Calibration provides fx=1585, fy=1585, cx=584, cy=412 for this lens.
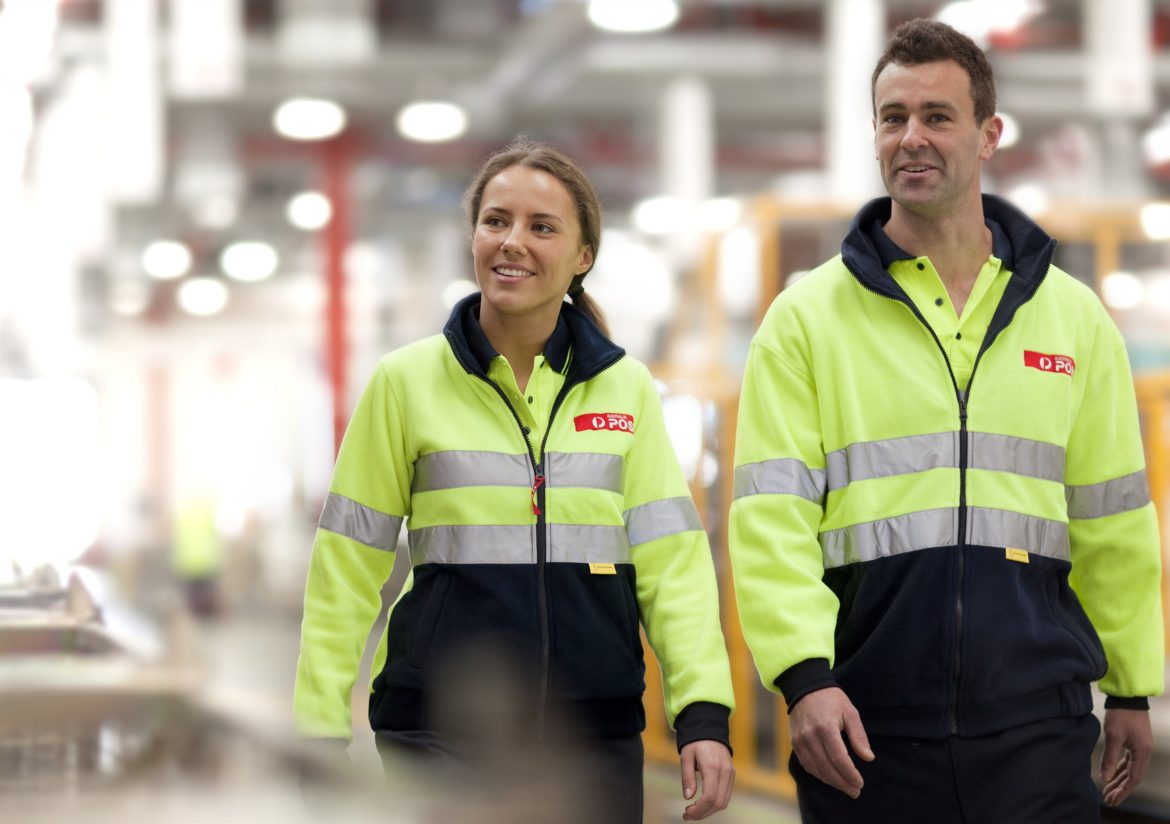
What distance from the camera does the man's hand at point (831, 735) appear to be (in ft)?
6.11

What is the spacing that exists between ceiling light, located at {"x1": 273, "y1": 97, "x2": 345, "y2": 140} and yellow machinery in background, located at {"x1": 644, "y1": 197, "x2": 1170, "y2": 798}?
4.17 m

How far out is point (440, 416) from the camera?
2074 mm

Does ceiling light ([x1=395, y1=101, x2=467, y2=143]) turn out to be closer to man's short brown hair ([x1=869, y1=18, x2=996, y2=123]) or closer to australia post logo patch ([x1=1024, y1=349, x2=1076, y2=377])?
man's short brown hair ([x1=869, y1=18, x2=996, y2=123])

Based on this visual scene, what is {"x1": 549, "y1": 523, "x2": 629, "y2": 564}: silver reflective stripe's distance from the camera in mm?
2020

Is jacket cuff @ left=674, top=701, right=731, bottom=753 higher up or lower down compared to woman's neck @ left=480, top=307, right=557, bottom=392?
lower down

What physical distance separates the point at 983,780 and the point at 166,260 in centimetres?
1317

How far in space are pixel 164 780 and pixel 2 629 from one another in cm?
29

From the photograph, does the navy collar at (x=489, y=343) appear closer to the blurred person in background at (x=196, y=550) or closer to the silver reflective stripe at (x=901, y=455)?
the silver reflective stripe at (x=901, y=455)

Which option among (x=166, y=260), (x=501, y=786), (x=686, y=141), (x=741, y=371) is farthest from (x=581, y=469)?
(x=166, y=260)

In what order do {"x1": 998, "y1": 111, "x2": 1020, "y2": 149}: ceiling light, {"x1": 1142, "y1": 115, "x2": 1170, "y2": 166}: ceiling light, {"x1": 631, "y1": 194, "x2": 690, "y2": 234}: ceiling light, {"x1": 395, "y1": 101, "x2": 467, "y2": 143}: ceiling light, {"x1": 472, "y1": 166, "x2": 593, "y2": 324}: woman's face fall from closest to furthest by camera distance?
{"x1": 472, "y1": 166, "x2": 593, "y2": 324}: woman's face < {"x1": 395, "y1": 101, "x2": 467, "y2": 143}: ceiling light < {"x1": 631, "y1": 194, "x2": 690, "y2": 234}: ceiling light < {"x1": 998, "y1": 111, "x2": 1020, "y2": 149}: ceiling light < {"x1": 1142, "y1": 115, "x2": 1170, "y2": 166}: ceiling light

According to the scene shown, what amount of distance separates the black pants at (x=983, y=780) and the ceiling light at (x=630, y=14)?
8044 millimetres

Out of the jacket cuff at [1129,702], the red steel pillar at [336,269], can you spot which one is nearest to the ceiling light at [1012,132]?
the red steel pillar at [336,269]

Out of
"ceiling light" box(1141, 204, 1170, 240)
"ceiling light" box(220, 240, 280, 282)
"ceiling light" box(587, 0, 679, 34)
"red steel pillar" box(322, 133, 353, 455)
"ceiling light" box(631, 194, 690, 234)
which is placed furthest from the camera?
"ceiling light" box(220, 240, 280, 282)

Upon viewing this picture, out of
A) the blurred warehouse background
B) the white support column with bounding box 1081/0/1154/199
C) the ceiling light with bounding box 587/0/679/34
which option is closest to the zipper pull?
the blurred warehouse background
